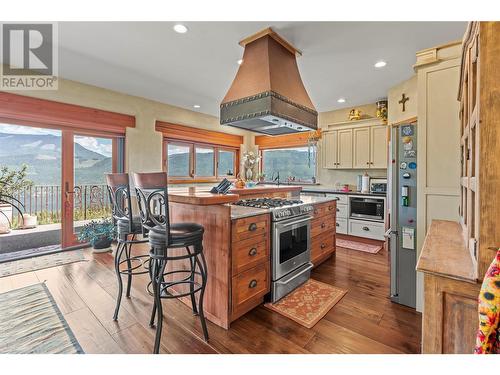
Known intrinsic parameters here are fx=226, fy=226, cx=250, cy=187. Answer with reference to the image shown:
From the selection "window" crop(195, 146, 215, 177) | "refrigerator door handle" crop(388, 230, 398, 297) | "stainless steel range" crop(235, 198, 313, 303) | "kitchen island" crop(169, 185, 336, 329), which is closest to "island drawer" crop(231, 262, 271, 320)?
"kitchen island" crop(169, 185, 336, 329)

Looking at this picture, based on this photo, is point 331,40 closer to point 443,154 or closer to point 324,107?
point 443,154

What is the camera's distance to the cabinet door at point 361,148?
4570mm

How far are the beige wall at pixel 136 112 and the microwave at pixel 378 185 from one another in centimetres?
410

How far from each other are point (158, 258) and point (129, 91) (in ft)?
11.9

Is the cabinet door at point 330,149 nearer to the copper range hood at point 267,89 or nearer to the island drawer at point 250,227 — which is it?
the copper range hood at point 267,89

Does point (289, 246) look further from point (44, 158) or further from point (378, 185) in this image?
point (44, 158)

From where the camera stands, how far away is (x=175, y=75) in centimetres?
332

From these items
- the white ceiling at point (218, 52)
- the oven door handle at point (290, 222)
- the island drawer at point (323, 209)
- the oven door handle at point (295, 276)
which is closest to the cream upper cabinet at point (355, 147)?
the white ceiling at point (218, 52)

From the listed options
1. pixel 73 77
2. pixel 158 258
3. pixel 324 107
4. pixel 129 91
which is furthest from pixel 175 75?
pixel 324 107

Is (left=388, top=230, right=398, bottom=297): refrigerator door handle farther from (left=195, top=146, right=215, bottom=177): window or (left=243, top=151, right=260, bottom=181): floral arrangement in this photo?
(left=195, top=146, right=215, bottom=177): window

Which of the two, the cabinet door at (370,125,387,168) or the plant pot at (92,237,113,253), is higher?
the cabinet door at (370,125,387,168)

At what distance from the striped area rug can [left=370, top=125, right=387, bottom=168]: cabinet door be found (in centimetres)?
495

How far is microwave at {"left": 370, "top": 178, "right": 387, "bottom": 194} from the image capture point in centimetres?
433

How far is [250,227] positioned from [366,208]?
3179 millimetres
